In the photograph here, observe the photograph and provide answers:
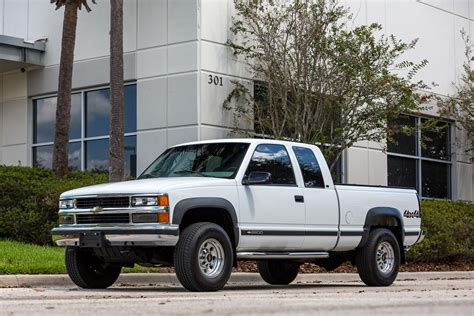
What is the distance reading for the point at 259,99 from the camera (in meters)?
21.8

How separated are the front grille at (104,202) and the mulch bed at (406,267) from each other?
454 cm

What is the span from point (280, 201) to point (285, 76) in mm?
8542

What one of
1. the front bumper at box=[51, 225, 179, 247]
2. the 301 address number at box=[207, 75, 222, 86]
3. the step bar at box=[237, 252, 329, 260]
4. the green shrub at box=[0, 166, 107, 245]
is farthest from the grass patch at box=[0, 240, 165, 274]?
the 301 address number at box=[207, 75, 222, 86]

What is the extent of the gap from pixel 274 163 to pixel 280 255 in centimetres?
128

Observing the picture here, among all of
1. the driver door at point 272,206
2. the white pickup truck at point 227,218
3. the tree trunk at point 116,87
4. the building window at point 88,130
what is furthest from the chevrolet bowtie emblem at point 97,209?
the building window at point 88,130

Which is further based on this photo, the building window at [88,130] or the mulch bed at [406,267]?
the building window at [88,130]

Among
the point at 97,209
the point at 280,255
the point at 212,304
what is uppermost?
the point at 97,209

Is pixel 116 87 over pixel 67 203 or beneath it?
over

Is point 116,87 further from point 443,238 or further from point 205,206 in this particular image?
point 205,206

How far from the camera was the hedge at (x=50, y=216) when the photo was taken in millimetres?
17188

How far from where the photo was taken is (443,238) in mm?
20078

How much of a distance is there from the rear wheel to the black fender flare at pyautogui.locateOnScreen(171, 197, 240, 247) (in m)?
3.00

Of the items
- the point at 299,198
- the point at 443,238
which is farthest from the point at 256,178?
the point at 443,238

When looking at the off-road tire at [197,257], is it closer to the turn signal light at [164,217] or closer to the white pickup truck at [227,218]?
the white pickup truck at [227,218]
